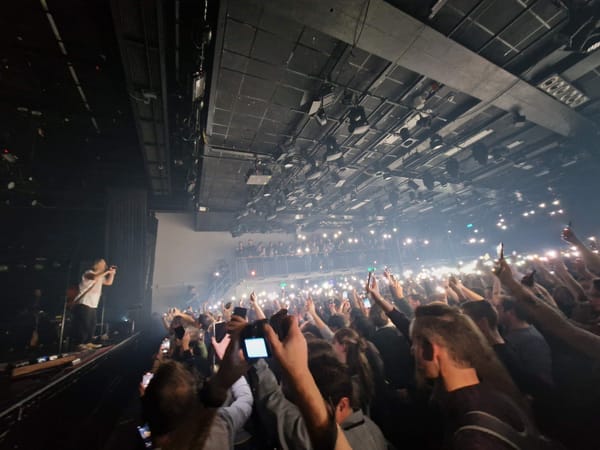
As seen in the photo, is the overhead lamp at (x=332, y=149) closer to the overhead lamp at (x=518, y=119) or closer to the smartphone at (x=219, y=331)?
the overhead lamp at (x=518, y=119)

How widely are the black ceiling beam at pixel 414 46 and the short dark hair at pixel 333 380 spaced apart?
4.47m

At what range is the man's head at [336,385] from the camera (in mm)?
1435

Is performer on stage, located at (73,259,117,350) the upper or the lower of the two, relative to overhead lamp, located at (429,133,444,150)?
lower

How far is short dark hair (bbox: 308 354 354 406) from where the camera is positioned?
1.47 m

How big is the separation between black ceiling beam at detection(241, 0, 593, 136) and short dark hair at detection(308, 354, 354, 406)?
4.47m

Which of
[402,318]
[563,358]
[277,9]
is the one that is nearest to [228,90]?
[277,9]

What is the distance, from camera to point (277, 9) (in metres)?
3.47

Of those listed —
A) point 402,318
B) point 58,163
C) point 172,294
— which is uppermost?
point 58,163

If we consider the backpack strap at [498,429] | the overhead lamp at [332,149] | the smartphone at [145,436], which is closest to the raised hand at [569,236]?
the backpack strap at [498,429]

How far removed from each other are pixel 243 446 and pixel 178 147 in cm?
814

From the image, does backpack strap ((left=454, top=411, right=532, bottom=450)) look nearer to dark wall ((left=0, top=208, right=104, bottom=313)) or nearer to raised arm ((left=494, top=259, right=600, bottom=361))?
raised arm ((left=494, top=259, right=600, bottom=361))

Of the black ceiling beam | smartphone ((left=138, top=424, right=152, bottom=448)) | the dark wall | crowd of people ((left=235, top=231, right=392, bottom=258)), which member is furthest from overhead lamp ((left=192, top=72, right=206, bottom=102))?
crowd of people ((left=235, top=231, right=392, bottom=258))

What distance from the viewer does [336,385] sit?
4.86ft

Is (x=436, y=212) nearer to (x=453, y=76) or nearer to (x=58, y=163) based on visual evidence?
(x=453, y=76)
